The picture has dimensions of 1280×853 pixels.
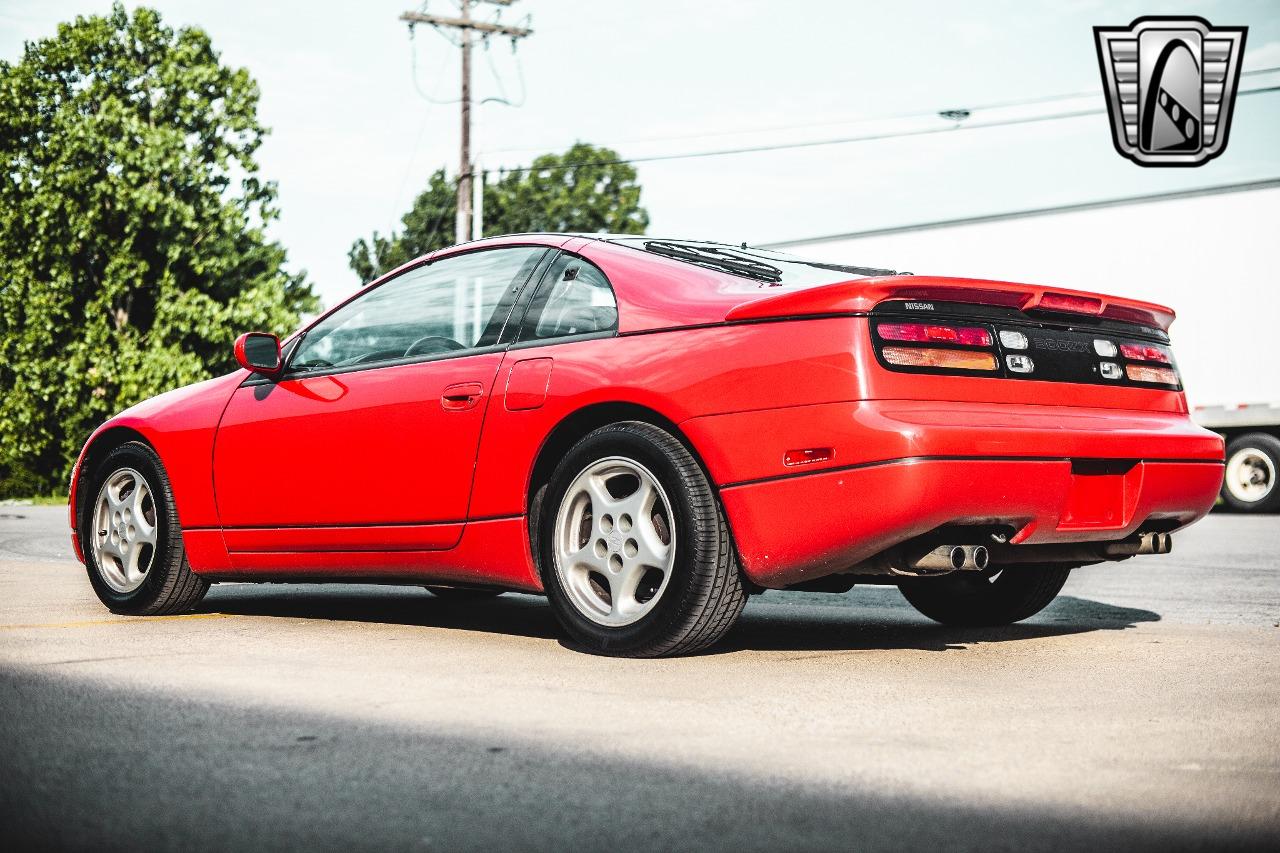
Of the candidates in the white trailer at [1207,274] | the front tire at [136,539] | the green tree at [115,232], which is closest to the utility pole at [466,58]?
the green tree at [115,232]

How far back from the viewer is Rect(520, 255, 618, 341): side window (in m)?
4.91

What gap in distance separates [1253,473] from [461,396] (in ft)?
50.2

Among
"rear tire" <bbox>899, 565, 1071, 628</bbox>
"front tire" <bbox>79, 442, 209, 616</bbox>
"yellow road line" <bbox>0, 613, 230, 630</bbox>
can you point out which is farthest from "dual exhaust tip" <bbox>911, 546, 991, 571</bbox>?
"front tire" <bbox>79, 442, 209, 616</bbox>

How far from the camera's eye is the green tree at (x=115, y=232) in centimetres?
3222

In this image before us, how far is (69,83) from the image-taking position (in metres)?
34.4

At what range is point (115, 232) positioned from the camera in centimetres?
3331

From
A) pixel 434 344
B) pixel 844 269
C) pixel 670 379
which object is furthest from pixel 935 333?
pixel 434 344

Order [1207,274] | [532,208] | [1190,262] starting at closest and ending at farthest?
Result: [1207,274], [1190,262], [532,208]

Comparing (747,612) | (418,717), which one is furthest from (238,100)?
(418,717)

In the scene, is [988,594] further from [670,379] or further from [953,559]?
[670,379]

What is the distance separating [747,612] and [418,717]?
306 centimetres

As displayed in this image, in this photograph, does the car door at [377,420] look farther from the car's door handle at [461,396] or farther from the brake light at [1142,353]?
the brake light at [1142,353]

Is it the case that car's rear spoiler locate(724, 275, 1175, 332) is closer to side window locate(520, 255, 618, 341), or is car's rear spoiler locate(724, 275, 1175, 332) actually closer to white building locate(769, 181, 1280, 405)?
side window locate(520, 255, 618, 341)

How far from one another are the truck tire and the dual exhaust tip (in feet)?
48.4
